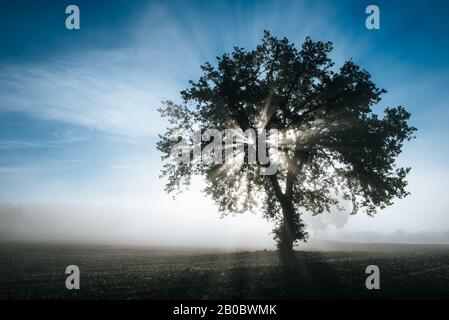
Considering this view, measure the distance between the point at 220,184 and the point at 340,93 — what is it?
1451 centimetres

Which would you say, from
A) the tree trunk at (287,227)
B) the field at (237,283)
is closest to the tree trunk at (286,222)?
the tree trunk at (287,227)

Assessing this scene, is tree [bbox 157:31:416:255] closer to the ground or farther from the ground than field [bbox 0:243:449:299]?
farther from the ground

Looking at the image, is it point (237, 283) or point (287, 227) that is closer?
point (237, 283)

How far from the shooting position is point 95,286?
18.5 m

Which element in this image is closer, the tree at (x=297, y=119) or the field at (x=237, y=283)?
the field at (x=237, y=283)

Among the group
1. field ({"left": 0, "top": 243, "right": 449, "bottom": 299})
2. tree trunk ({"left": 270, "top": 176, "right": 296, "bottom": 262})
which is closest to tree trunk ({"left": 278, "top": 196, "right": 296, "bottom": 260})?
tree trunk ({"left": 270, "top": 176, "right": 296, "bottom": 262})

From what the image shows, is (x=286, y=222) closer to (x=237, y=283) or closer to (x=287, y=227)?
(x=287, y=227)

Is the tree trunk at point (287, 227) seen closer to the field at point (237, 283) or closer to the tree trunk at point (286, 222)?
the tree trunk at point (286, 222)

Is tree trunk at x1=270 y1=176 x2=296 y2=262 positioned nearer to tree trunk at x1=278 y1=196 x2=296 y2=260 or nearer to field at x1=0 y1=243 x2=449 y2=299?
tree trunk at x1=278 y1=196 x2=296 y2=260

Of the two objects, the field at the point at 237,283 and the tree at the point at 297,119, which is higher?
the tree at the point at 297,119

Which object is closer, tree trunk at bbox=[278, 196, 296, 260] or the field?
the field

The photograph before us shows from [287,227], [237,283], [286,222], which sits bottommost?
[237,283]

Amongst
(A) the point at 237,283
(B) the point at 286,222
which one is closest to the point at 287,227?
(B) the point at 286,222
